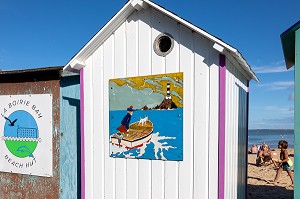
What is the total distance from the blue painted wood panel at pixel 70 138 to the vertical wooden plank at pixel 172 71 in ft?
7.45

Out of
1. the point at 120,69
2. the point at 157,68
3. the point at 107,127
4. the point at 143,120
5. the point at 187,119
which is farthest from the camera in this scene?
the point at 107,127

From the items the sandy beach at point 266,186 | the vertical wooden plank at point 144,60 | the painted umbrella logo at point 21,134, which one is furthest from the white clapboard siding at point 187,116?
the sandy beach at point 266,186

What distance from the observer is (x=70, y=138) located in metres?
5.36

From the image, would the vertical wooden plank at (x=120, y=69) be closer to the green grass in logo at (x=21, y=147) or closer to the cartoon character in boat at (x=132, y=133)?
the cartoon character in boat at (x=132, y=133)

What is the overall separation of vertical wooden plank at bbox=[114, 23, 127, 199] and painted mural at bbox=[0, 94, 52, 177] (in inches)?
77.5

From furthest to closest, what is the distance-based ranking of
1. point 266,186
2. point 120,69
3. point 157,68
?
point 266,186 → point 120,69 → point 157,68

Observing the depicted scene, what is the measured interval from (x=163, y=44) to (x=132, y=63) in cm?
61

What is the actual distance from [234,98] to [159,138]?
5.02 ft

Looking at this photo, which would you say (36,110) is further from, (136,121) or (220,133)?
(220,133)

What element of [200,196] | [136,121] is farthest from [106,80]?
[200,196]

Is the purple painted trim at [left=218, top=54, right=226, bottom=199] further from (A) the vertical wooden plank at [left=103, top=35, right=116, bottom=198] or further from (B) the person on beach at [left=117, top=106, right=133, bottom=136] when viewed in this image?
(A) the vertical wooden plank at [left=103, top=35, right=116, bottom=198]

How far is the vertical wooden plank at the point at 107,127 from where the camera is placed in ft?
14.5

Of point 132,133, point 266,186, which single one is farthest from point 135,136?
point 266,186

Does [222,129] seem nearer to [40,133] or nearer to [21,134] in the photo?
[40,133]
